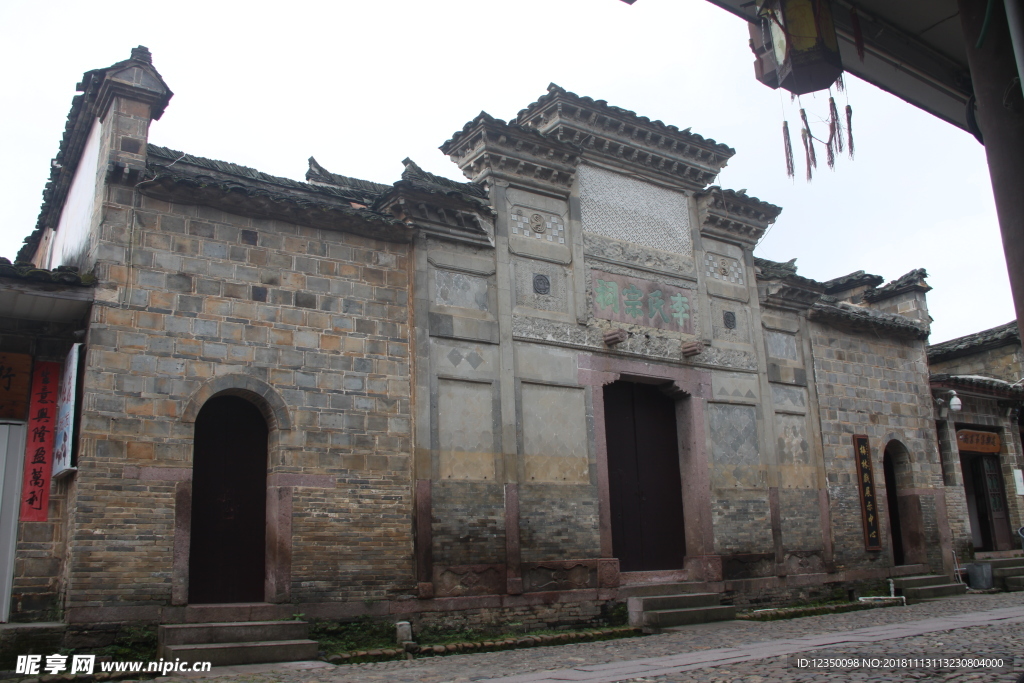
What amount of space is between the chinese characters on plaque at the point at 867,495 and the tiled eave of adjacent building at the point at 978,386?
9.56 ft

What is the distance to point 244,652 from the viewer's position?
8.72 m

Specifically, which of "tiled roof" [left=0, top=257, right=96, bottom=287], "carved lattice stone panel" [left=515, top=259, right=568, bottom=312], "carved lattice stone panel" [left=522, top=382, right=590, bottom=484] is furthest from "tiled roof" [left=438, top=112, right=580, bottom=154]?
"tiled roof" [left=0, top=257, right=96, bottom=287]

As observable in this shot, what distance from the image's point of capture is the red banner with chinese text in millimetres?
9477

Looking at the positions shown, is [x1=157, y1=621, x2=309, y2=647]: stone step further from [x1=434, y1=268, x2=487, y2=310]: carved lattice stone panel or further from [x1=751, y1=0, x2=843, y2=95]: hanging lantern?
[x1=751, y1=0, x2=843, y2=95]: hanging lantern

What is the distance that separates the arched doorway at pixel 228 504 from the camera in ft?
33.0

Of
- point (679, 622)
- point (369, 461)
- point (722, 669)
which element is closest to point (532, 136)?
point (369, 461)

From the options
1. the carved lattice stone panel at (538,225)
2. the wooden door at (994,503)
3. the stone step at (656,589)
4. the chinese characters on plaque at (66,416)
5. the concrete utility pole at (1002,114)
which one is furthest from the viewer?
the wooden door at (994,503)

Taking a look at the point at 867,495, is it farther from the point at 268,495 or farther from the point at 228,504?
the point at 228,504

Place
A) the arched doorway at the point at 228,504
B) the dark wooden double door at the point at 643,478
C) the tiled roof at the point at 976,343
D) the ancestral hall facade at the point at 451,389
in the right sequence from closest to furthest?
the ancestral hall facade at the point at 451,389
the arched doorway at the point at 228,504
the dark wooden double door at the point at 643,478
the tiled roof at the point at 976,343

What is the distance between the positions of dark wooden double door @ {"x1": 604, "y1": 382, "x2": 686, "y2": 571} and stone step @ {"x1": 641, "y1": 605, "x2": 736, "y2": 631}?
117cm

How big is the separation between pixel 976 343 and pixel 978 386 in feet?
15.7

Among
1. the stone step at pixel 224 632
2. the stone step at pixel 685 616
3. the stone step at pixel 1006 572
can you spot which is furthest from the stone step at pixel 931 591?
the stone step at pixel 224 632

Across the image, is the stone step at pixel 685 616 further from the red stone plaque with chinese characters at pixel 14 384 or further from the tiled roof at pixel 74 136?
the tiled roof at pixel 74 136

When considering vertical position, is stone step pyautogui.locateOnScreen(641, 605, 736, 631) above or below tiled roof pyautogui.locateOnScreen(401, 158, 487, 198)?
below
